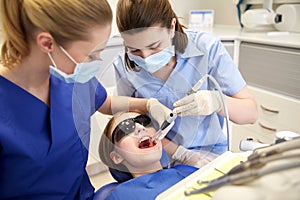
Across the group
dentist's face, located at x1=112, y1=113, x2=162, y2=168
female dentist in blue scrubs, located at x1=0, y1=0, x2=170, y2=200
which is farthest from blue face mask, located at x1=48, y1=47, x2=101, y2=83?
dentist's face, located at x1=112, y1=113, x2=162, y2=168

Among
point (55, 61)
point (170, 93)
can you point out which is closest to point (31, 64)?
point (55, 61)

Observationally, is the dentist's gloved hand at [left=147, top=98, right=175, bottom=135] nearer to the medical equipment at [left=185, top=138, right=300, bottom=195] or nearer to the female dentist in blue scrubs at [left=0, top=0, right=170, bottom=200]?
the female dentist in blue scrubs at [left=0, top=0, right=170, bottom=200]

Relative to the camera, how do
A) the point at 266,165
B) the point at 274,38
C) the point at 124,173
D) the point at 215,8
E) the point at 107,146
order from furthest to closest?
the point at 215,8 < the point at 274,38 < the point at 124,173 < the point at 107,146 < the point at 266,165

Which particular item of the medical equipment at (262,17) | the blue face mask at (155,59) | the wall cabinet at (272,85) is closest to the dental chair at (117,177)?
the blue face mask at (155,59)

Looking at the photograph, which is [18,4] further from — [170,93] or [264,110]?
[264,110]

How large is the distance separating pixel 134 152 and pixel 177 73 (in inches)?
11.7

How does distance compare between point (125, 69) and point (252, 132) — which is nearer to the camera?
point (125, 69)

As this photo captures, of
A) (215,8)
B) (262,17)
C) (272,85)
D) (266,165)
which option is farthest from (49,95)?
(215,8)

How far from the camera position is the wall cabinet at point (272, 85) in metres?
1.70

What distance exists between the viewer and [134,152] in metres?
1.02

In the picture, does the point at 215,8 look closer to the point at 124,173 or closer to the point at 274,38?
the point at 274,38

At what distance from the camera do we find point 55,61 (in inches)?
33.3

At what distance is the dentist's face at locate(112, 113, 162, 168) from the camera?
995 millimetres

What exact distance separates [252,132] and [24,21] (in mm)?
1662
